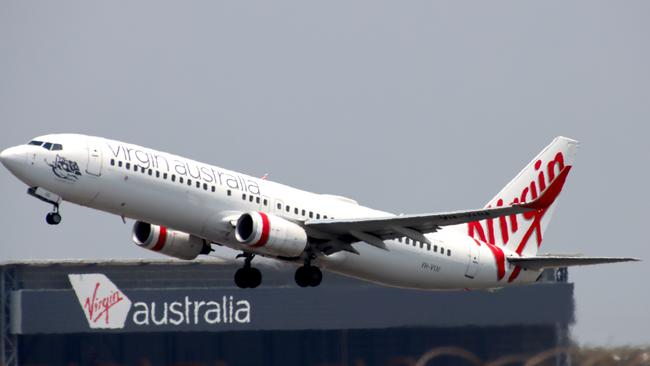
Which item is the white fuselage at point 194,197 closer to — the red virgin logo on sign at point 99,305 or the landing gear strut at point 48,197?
the landing gear strut at point 48,197

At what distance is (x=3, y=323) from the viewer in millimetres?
80438

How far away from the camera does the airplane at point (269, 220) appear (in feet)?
167

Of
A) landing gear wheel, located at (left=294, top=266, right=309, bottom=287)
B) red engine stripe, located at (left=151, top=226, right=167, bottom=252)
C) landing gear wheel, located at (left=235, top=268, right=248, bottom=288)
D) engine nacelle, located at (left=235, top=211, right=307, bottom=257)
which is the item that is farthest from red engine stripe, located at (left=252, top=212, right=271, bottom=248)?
red engine stripe, located at (left=151, top=226, right=167, bottom=252)

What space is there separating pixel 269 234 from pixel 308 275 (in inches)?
133

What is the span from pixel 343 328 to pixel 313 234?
2776 centimetres

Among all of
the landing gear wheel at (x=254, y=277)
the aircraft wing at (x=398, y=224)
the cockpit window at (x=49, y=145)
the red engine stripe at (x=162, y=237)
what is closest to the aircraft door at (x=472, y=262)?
the aircraft wing at (x=398, y=224)

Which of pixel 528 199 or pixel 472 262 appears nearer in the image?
pixel 472 262

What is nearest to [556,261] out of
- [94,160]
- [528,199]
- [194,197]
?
[528,199]

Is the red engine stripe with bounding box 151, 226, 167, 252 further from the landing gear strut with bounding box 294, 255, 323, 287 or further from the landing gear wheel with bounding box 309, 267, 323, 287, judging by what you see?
the landing gear wheel with bounding box 309, 267, 323, 287

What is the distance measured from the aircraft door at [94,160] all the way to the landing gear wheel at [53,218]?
75.1 inches

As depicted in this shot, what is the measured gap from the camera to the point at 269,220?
52.1 meters

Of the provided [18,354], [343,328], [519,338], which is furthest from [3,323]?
[519,338]

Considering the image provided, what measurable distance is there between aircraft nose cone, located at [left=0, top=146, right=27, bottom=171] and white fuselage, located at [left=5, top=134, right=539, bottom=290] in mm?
107

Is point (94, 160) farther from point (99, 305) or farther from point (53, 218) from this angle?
point (99, 305)
